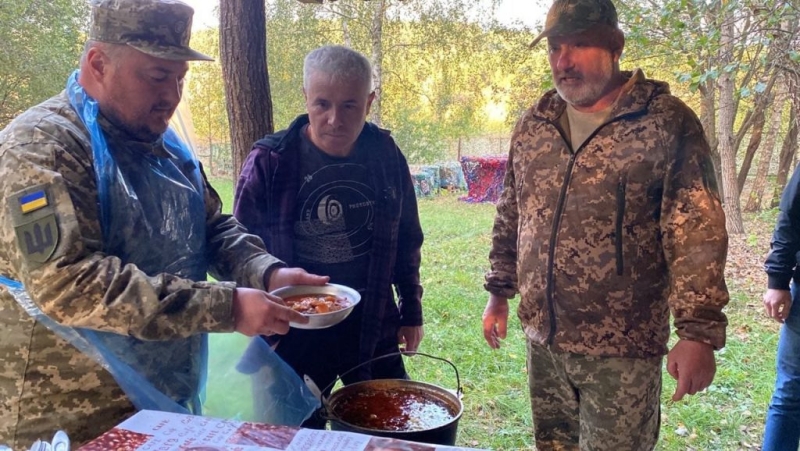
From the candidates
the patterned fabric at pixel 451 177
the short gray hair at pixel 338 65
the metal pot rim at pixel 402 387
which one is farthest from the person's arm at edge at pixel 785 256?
the patterned fabric at pixel 451 177

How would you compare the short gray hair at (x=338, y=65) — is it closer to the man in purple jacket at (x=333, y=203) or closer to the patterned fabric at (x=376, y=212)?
the man in purple jacket at (x=333, y=203)

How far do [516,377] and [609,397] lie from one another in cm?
224

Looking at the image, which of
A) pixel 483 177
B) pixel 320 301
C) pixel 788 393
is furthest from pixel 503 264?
pixel 483 177

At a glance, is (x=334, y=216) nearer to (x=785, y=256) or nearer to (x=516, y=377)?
(x=785, y=256)

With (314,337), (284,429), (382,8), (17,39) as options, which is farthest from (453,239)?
(284,429)

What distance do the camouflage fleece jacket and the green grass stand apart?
1.16 m

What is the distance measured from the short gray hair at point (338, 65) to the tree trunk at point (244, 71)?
2.97ft

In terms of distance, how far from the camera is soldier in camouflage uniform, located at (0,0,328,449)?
4.17ft

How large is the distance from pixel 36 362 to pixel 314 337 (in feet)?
3.61

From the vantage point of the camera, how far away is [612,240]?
2.05 metres

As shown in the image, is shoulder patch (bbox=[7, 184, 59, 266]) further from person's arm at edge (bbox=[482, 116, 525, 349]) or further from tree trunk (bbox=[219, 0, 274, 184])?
tree trunk (bbox=[219, 0, 274, 184])

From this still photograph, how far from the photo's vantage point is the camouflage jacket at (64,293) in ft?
4.15

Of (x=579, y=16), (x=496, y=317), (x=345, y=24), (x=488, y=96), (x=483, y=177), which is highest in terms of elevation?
(x=345, y=24)

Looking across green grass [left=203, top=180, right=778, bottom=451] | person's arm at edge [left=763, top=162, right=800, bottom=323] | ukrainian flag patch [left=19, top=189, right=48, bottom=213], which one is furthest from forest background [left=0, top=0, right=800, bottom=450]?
ukrainian flag patch [left=19, top=189, right=48, bottom=213]
